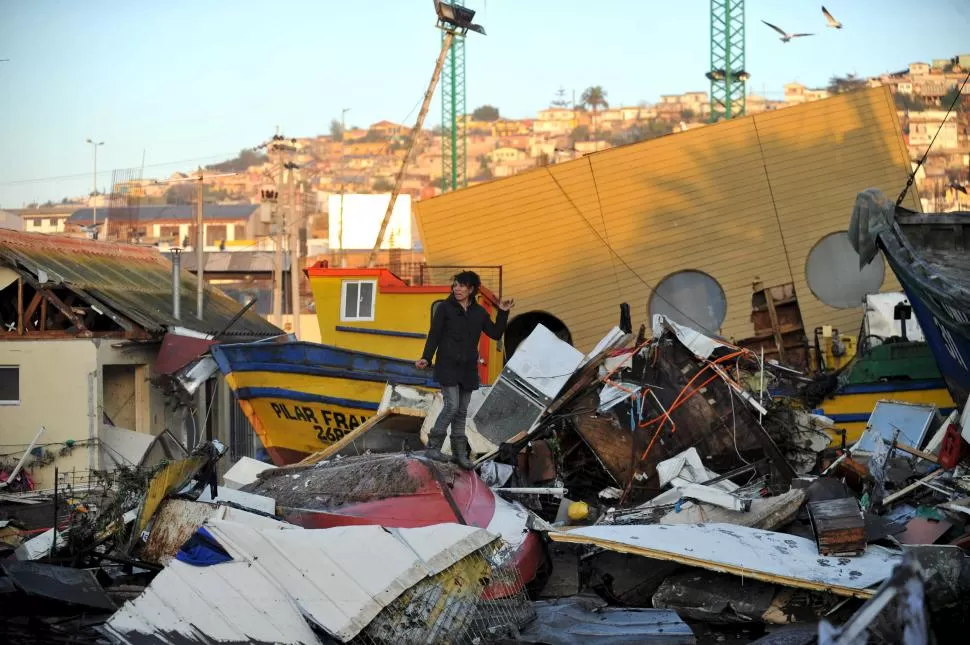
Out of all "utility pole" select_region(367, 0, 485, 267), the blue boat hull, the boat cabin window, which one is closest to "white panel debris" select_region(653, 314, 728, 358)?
the blue boat hull

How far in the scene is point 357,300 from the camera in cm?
1712

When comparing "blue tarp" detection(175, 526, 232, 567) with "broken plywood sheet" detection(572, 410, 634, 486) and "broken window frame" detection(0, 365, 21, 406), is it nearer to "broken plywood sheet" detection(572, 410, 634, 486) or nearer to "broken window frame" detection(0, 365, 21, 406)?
"broken plywood sheet" detection(572, 410, 634, 486)

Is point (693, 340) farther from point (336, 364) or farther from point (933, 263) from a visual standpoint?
point (336, 364)

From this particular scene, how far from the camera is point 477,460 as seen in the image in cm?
1027

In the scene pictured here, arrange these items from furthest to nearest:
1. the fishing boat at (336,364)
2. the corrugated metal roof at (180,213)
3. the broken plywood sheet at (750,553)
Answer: the corrugated metal roof at (180,213), the fishing boat at (336,364), the broken plywood sheet at (750,553)

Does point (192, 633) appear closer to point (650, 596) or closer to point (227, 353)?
point (650, 596)

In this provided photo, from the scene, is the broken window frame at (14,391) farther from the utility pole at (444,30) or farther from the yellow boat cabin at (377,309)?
the utility pole at (444,30)

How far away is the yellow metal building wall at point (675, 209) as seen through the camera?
77.0 ft

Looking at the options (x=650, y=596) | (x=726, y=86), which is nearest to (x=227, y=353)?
(x=650, y=596)

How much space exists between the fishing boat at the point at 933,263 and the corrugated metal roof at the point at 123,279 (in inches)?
456

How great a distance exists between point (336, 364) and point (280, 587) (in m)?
8.84

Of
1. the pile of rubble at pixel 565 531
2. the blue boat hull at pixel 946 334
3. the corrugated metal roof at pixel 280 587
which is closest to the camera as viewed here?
the corrugated metal roof at pixel 280 587

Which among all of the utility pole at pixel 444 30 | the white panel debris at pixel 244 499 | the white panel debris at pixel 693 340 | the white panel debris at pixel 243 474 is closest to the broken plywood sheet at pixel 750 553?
the white panel debris at pixel 244 499

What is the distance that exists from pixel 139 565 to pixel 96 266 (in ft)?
50.0
